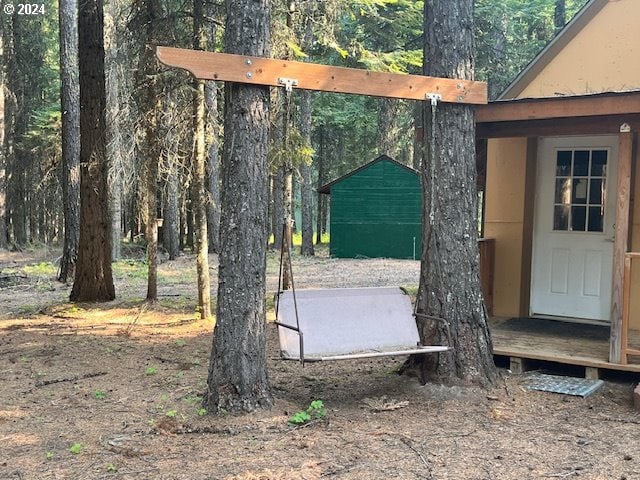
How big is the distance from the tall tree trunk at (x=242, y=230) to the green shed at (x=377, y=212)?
14.6 meters

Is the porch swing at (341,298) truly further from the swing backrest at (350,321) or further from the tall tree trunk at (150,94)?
the tall tree trunk at (150,94)

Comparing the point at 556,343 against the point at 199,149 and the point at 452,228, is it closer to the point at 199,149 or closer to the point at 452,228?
the point at 452,228

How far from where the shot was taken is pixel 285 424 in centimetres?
445

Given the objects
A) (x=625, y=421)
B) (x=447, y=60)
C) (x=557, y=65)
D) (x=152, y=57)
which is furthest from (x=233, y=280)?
(x=557, y=65)

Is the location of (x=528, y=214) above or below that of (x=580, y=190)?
below

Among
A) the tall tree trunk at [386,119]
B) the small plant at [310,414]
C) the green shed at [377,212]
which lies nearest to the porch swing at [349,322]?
the small plant at [310,414]

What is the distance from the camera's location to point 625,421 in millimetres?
4559

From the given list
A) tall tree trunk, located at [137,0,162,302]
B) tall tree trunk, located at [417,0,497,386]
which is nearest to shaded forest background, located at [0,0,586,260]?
tall tree trunk, located at [137,0,162,302]

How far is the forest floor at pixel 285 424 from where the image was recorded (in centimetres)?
373

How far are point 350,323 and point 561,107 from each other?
8.86 ft

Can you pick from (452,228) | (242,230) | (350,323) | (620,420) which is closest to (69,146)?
(242,230)

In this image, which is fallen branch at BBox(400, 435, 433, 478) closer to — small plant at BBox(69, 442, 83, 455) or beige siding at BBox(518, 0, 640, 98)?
small plant at BBox(69, 442, 83, 455)

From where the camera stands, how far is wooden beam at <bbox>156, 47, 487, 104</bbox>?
4.12 m

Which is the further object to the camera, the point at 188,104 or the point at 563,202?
the point at 188,104
